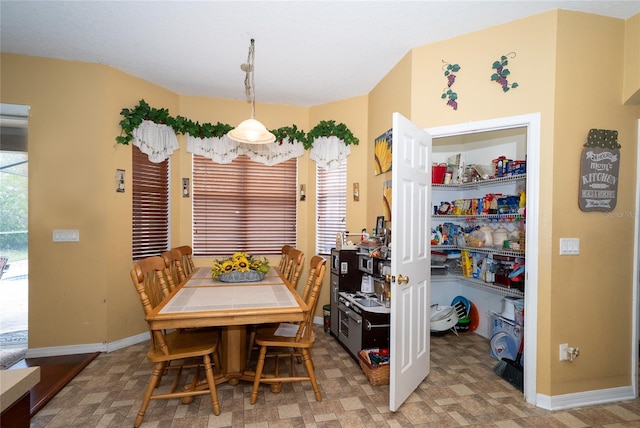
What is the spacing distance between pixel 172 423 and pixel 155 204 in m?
2.42

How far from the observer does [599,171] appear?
2330 mm

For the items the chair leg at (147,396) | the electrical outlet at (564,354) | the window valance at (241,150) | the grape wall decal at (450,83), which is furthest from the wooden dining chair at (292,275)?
the electrical outlet at (564,354)

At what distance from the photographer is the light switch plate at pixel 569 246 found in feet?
7.58

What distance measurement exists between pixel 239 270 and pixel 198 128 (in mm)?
2010

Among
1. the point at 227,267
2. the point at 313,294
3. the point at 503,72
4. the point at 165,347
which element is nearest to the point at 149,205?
the point at 227,267

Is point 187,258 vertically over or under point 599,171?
under

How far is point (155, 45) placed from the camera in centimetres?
285

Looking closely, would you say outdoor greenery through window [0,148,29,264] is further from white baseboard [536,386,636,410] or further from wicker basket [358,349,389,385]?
white baseboard [536,386,636,410]

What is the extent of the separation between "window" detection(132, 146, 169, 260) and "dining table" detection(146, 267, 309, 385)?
40.9 inches

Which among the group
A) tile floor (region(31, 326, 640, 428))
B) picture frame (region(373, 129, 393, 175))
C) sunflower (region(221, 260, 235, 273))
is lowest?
tile floor (region(31, 326, 640, 428))

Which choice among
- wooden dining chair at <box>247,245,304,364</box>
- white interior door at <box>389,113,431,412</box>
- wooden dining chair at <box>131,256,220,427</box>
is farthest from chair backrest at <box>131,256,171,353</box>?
white interior door at <box>389,113,431,412</box>

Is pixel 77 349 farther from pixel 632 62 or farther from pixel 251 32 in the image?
pixel 632 62

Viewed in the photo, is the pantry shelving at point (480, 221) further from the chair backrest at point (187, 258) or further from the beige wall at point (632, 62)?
the chair backrest at point (187, 258)

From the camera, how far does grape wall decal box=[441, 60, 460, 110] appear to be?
8.59 feet
